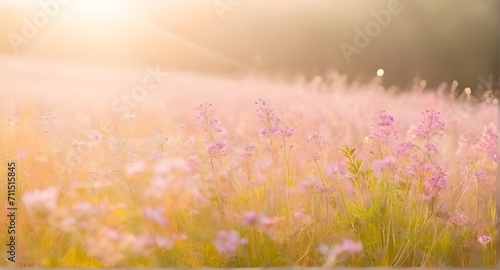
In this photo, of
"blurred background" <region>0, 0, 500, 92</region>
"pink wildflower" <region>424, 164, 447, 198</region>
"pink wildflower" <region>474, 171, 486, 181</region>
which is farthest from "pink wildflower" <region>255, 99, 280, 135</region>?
"pink wildflower" <region>474, 171, 486, 181</region>

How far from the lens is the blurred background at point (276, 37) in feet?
10.5

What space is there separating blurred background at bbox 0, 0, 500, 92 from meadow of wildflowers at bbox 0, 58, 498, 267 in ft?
0.33

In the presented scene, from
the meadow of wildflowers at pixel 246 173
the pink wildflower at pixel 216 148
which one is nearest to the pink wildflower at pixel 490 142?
the meadow of wildflowers at pixel 246 173

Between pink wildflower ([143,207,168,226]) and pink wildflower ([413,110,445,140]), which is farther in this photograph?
pink wildflower ([413,110,445,140])

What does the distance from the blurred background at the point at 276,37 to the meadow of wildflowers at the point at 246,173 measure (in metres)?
0.10

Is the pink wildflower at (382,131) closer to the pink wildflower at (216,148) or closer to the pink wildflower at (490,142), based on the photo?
the pink wildflower at (490,142)

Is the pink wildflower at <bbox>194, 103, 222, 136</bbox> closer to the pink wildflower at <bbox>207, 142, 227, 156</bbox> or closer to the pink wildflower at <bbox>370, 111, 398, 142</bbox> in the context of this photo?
the pink wildflower at <bbox>207, 142, 227, 156</bbox>

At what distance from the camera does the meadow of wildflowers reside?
314 cm

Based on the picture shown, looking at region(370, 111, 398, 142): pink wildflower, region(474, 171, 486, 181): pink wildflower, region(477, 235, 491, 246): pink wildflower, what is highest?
region(370, 111, 398, 142): pink wildflower

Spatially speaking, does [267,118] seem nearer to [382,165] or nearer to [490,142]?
[382,165]

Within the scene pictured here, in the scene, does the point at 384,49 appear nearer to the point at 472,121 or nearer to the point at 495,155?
the point at 472,121

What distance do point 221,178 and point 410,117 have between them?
1.03 meters

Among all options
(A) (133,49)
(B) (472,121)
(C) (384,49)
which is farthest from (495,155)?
(A) (133,49)

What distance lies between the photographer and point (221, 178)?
3197 mm
